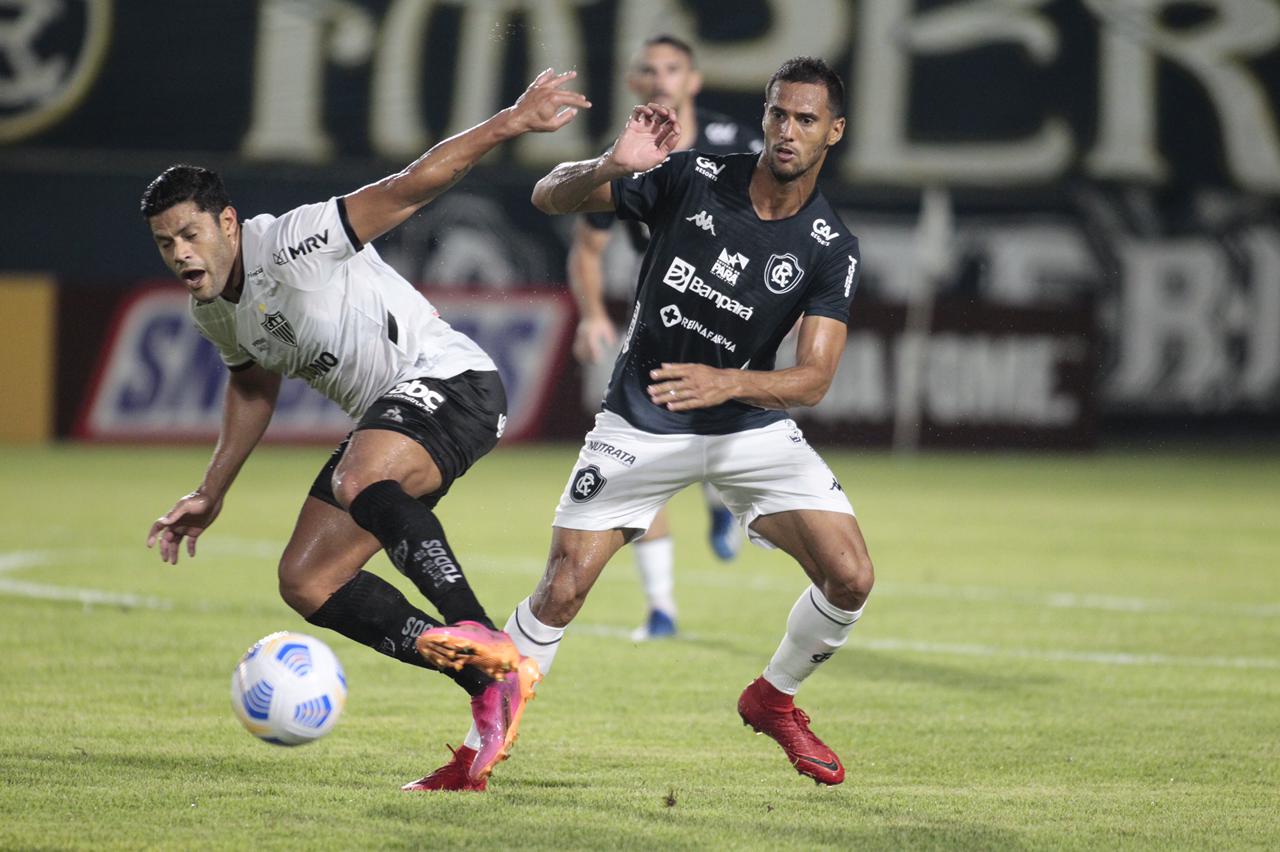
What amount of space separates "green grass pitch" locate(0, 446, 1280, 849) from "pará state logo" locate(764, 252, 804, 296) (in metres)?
1.53

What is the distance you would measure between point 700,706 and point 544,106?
252cm

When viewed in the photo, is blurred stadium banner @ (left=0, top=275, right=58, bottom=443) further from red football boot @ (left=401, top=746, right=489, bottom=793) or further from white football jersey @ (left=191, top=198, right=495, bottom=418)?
red football boot @ (left=401, top=746, right=489, bottom=793)

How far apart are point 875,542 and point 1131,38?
13184 mm

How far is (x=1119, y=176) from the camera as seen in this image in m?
23.0

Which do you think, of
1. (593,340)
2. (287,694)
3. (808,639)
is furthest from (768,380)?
(593,340)

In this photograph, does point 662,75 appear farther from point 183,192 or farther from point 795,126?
point 183,192

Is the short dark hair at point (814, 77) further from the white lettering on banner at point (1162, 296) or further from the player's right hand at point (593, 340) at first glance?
the white lettering on banner at point (1162, 296)

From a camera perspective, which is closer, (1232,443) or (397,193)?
(397,193)

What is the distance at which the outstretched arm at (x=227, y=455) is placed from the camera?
5.85 m

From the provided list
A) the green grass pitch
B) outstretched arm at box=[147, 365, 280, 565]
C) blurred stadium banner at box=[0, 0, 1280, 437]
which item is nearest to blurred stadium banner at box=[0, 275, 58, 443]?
blurred stadium banner at box=[0, 0, 1280, 437]

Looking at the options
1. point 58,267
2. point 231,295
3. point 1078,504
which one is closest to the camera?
point 231,295

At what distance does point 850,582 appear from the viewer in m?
5.61

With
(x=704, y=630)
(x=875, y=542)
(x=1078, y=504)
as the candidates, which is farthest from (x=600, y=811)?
(x=1078, y=504)

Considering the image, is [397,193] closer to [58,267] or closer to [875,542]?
[875,542]
